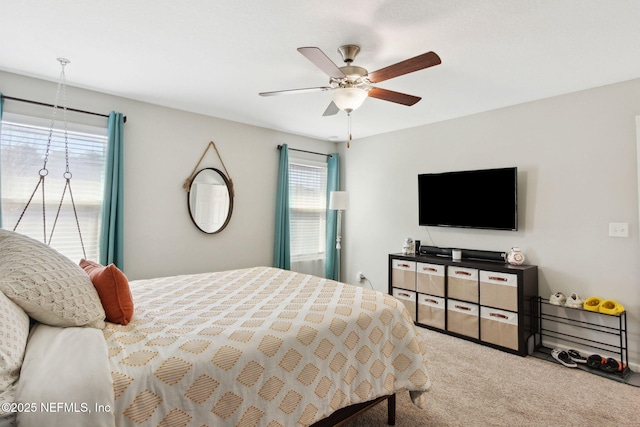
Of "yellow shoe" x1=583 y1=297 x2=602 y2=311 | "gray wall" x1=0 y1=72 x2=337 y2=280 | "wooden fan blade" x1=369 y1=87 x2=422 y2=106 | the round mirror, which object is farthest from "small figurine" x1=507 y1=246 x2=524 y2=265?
the round mirror

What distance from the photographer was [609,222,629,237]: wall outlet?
2.93 m

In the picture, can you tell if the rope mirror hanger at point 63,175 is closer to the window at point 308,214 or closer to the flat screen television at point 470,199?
the window at point 308,214

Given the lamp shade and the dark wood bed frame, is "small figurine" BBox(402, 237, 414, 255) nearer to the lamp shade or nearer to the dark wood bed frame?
the lamp shade

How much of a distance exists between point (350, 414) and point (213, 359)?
3.18ft

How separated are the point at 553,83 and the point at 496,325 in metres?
2.36

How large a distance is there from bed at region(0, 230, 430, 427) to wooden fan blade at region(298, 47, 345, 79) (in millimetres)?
1502

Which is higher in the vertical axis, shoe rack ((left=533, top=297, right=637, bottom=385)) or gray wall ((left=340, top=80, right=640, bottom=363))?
gray wall ((left=340, top=80, right=640, bottom=363))

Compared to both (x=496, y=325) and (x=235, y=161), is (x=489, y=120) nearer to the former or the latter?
(x=496, y=325)

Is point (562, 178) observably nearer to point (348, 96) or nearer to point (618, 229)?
point (618, 229)

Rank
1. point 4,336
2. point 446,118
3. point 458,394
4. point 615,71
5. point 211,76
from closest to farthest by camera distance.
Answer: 1. point 4,336
2. point 458,394
3. point 615,71
4. point 211,76
5. point 446,118

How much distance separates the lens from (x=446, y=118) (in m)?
4.17

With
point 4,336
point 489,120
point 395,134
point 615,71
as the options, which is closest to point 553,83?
point 615,71

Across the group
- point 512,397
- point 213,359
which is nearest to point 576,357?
point 512,397

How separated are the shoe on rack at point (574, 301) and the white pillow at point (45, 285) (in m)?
3.67
